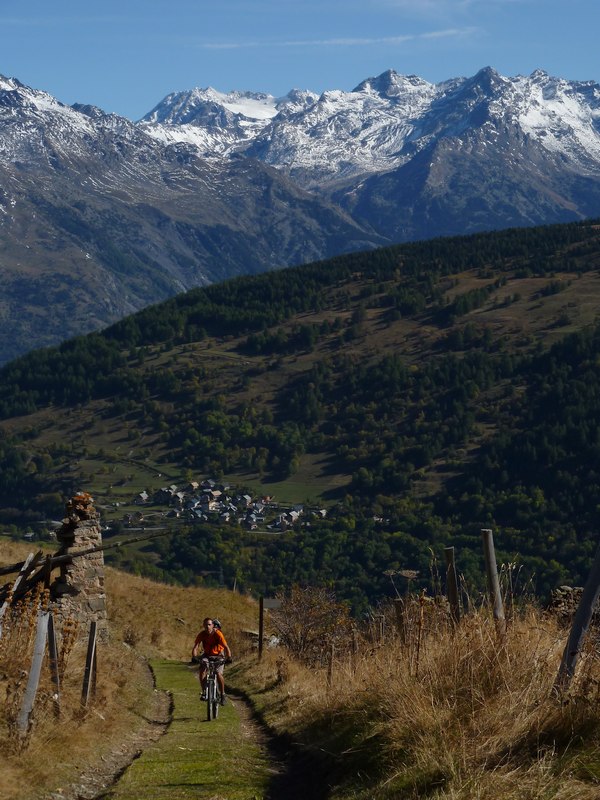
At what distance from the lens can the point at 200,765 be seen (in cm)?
1288

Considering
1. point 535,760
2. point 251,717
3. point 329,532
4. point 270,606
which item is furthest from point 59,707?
point 329,532

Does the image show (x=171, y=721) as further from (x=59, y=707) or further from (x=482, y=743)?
(x=482, y=743)

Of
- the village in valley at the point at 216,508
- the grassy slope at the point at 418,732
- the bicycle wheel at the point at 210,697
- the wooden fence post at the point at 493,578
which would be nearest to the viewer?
the grassy slope at the point at 418,732

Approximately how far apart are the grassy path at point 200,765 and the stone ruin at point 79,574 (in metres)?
5.02

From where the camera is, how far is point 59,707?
13641 mm

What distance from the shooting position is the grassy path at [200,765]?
37.2 feet

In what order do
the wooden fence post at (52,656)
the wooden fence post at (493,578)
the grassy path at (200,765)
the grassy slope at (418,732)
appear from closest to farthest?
the grassy slope at (418,732) < the wooden fence post at (493,578) < the grassy path at (200,765) < the wooden fence post at (52,656)

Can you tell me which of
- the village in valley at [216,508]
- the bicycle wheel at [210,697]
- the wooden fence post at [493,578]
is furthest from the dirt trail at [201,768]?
the village in valley at [216,508]

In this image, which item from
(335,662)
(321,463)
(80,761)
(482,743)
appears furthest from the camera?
(321,463)

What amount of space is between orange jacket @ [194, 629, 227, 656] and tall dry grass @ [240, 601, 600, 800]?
20.4ft

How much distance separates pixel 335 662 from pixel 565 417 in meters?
171

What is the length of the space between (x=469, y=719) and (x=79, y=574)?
49.0 feet

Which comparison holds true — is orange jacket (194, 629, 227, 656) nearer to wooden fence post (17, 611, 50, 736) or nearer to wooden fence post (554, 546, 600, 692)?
wooden fence post (17, 611, 50, 736)

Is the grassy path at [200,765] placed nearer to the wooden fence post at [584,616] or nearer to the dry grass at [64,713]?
the dry grass at [64,713]
